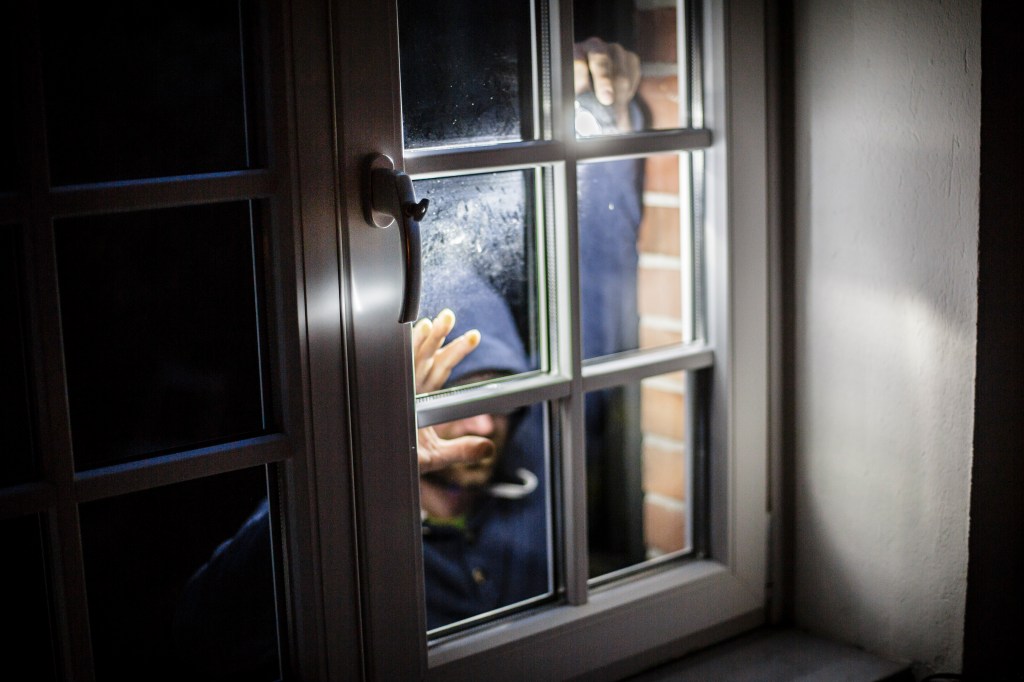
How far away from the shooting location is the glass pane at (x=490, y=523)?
4.52ft

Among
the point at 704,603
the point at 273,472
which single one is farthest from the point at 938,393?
the point at 273,472

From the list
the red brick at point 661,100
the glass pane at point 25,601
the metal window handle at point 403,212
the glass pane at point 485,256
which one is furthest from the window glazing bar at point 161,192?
the red brick at point 661,100

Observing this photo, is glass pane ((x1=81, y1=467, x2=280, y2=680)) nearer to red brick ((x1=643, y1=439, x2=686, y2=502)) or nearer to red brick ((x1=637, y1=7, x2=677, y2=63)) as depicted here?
red brick ((x1=643, y1=439, x2=686, y2=502))

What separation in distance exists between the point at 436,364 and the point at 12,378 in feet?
1.54

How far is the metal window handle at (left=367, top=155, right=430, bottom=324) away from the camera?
1.14 meters

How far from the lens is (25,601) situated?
1.09m

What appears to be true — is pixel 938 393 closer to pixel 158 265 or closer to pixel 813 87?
pixel 813 87

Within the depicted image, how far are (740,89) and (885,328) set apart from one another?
367 millimetres

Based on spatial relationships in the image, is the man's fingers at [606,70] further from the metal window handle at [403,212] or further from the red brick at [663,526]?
the red brick at [663,526]

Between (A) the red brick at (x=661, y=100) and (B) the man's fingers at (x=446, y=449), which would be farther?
(A) the red brick at (x=661, y=100)

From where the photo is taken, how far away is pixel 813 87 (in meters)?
1.52

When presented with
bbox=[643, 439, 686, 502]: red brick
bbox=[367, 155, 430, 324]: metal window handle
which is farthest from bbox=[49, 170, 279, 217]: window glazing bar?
bbox=[643, 439, 686, 502]: red brick

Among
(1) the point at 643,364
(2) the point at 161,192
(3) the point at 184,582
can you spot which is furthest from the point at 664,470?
(2) the point at 161,192

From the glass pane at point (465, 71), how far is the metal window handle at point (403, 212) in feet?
0.30
